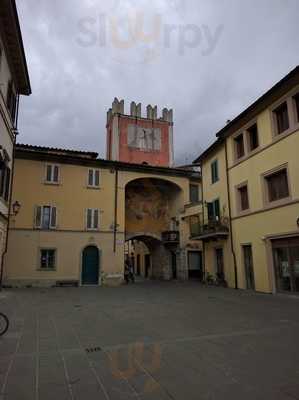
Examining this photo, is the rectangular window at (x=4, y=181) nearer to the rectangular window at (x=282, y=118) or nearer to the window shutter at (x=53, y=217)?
the window shutter at (x=53, y=217)

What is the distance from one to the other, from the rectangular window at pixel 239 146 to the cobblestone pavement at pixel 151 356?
10.9 meters

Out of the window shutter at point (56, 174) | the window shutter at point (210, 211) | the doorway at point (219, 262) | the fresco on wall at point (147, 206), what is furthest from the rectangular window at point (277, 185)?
the window shutter at point (56, 174)

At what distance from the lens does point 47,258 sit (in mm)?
22688

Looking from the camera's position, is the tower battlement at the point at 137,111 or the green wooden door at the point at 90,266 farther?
the tower battlement at the point at 137,111

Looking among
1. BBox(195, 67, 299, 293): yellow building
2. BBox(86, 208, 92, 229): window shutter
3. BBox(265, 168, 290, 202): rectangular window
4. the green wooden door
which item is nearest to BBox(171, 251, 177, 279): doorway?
BBox(195, 67, 299, 293): yellow building

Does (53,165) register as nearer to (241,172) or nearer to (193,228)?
(193,228)

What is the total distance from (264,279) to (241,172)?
19.9 ft

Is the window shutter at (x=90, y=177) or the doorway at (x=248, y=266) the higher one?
the window shutter at (x=90, y=177)

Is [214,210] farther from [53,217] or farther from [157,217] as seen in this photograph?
[53,217]

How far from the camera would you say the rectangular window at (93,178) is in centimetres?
2492

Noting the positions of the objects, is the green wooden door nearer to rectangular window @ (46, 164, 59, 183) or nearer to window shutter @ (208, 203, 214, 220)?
rectangular window @ (46, 164, 59, 183)

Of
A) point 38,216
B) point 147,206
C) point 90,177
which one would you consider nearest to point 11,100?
point 38,216

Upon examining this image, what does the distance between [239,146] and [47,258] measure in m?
15.1

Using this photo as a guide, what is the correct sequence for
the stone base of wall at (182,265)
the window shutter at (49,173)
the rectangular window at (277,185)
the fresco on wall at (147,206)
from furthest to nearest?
the fresco on wall at (147,206) → the stone base of wall at (182,265) → the window shutter at (49,173) → the rectangular window at (277,185)
